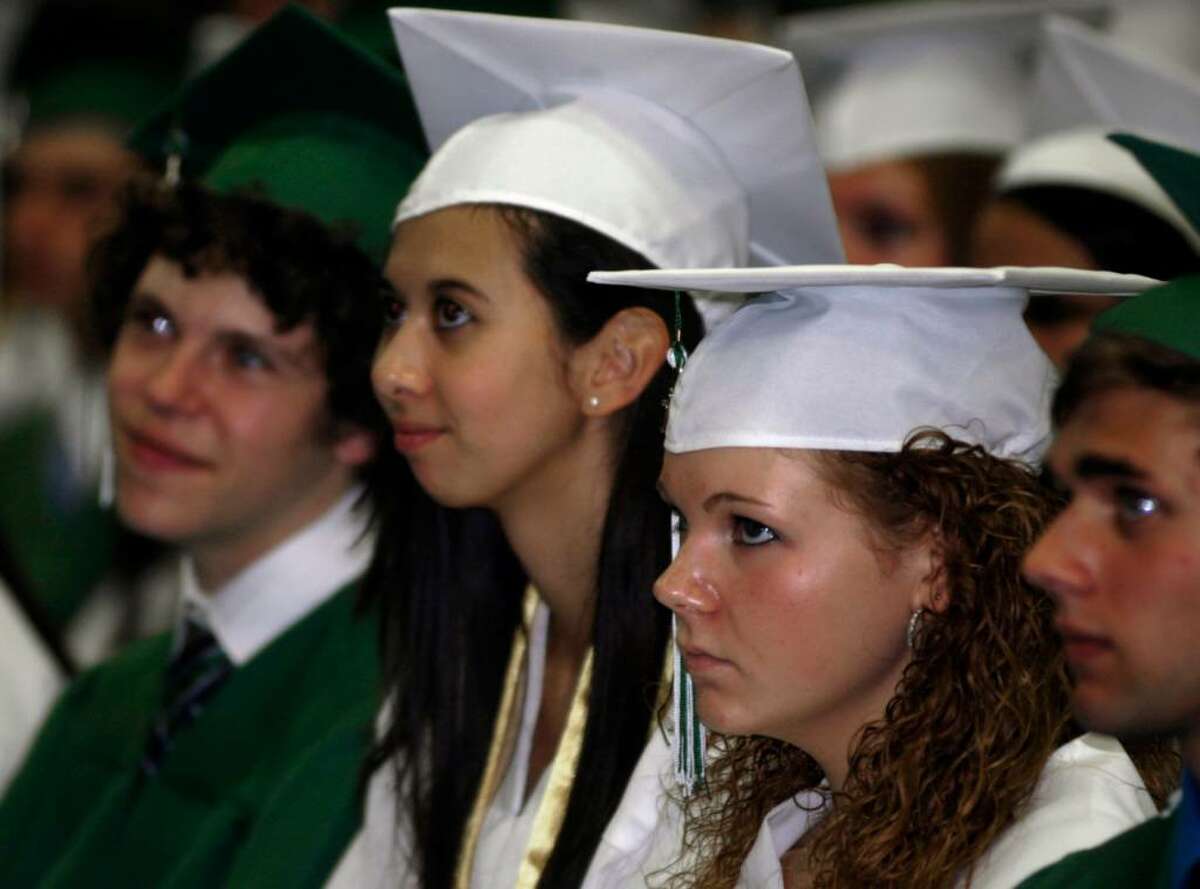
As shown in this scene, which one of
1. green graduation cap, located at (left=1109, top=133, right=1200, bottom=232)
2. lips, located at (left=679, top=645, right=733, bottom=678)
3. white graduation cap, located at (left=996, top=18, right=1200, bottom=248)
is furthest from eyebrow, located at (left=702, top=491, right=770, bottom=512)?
white graduation cap, located at (left=996, top=18, right=1200, bottom=248)

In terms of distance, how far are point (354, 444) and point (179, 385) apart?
0.28 metres

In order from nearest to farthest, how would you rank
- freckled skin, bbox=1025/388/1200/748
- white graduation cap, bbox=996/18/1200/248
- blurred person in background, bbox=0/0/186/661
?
freckled skin, bbox=1025/388/1200/748, white graduation cap, bbox=996/18/1200/248, blurred person in background, bbox=0/0/186/661

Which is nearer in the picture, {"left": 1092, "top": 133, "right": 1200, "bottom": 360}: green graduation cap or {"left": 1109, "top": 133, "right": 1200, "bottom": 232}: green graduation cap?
{"left": 1092, "top": 133, "right": 1200, "bottom": 360}: green graduation cap

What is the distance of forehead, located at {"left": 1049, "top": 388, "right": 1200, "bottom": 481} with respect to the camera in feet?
4.63

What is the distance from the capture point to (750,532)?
1.82 m

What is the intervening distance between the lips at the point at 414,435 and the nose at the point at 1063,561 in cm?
94

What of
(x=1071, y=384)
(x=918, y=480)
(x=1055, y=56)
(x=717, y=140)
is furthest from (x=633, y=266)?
(x=1055, y=56)

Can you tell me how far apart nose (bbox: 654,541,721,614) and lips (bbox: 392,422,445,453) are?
20.3 inches

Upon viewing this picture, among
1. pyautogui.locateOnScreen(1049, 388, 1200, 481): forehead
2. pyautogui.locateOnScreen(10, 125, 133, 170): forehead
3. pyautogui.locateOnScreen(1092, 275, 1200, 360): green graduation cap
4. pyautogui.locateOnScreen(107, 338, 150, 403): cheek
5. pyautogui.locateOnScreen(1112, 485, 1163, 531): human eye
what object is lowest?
pyautogui.locateOnScreen(10, 125, 133, 170): forehead

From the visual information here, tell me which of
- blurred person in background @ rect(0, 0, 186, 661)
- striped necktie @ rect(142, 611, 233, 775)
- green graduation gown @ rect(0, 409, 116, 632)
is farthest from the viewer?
blurred person in background @ rect(0, 0, 186, 661)

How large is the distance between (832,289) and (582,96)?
61cm

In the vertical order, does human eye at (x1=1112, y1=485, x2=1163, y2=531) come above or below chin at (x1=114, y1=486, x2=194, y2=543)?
above

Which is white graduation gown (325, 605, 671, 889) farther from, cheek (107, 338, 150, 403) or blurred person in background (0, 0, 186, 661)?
blurred person in background (0, 0, 186, 661)

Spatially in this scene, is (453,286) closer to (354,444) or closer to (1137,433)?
(354,444)
